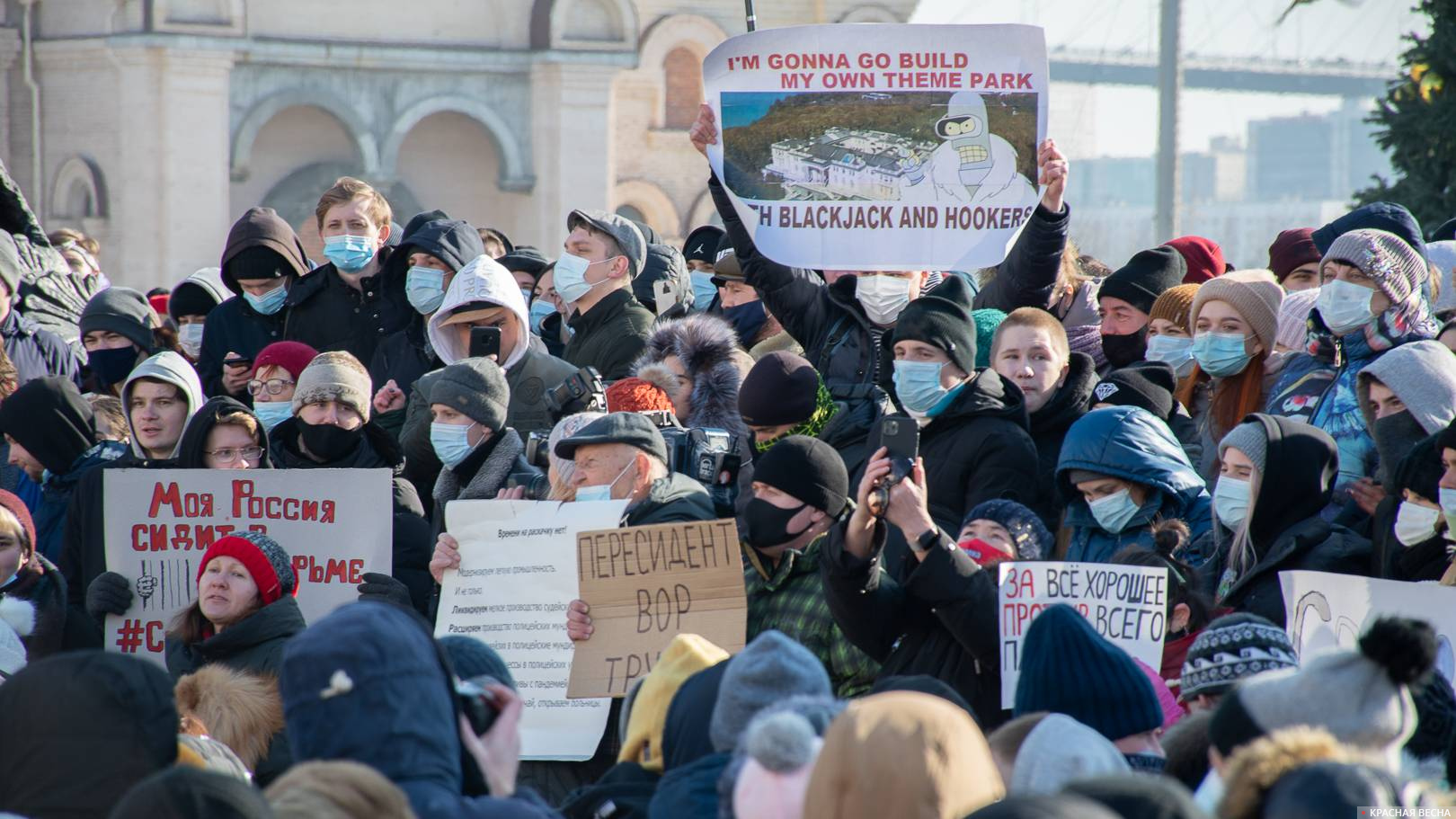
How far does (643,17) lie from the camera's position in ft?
119

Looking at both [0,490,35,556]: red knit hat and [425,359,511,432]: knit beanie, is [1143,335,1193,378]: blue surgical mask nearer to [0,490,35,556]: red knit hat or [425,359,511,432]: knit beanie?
[425,359,511,432]: knit beanie

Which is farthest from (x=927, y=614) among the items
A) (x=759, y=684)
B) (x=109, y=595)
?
(x=109, y=595)

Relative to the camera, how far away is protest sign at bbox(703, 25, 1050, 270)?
6.92m

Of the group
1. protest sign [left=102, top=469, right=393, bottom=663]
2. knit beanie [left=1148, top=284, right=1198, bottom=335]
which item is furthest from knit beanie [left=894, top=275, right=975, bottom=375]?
protest sign [left=102, top=469, right=393, bottom=663]

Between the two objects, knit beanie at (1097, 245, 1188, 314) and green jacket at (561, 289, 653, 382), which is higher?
knit beanie at (1097, 245, 1188, 314)

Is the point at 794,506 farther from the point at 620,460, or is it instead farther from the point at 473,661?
the point at 473,661

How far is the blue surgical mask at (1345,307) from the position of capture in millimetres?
6566

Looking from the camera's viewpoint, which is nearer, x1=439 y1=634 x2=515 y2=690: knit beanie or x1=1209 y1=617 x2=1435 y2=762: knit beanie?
x1=1209 y1=617 x2=1435 y2=762: knit beanie

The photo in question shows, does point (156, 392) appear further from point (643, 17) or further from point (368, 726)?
point (643, 17)

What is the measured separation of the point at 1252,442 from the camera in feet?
18.7

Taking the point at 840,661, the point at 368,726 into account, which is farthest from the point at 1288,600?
the point at 368,726

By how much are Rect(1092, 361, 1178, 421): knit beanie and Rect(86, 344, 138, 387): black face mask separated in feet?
18.8

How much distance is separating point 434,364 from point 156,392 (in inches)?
53.2

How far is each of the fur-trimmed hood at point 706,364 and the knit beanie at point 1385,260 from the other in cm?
241
